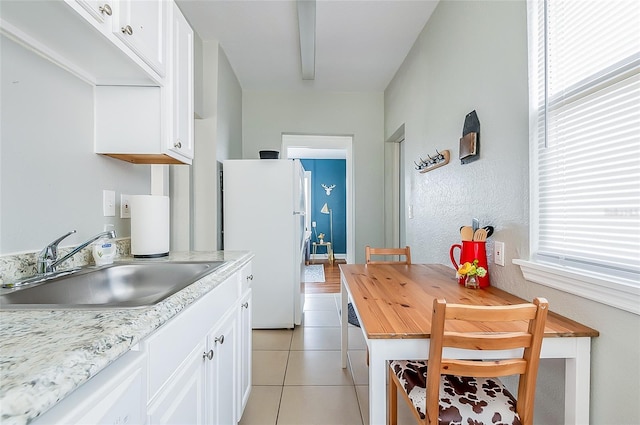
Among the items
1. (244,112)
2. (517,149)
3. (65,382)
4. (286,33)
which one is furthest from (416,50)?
(65,382)

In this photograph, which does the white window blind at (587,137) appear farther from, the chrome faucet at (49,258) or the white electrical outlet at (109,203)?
the white electrical outlet at (109,203)

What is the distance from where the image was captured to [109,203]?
1.44 m

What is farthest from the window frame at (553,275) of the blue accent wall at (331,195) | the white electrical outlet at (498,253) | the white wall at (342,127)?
the blue accent wall at (331,195)

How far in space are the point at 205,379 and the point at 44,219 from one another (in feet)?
2.76

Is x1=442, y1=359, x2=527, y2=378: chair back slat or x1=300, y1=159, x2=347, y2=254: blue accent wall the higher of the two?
x1=300, y1=159, x2=347, y2=254: blue accent wall

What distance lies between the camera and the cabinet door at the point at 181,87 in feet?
4.83

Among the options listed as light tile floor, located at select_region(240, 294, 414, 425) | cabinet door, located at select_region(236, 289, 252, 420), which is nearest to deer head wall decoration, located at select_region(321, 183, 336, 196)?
light tile floor, located at select_region(240, 294, 414, 425)

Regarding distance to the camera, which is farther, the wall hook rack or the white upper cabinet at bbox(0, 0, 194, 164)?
the wall hook rack

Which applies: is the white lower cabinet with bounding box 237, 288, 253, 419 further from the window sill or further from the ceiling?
the ceiling

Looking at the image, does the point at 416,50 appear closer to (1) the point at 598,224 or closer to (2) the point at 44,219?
(1) the point at 598,224

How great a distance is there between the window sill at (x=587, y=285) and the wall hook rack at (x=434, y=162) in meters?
0.97

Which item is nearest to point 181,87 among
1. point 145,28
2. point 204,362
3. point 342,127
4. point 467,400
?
point 145,28

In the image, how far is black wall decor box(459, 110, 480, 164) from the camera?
1.65 meters

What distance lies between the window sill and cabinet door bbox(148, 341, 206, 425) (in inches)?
50.4
